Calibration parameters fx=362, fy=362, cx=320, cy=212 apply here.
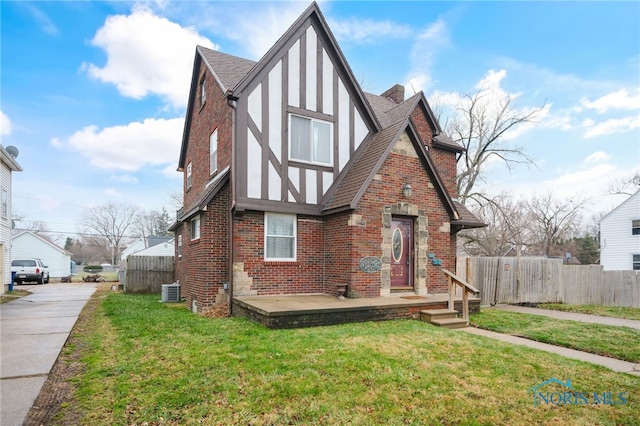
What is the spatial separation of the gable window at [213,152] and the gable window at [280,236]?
297 centimetres

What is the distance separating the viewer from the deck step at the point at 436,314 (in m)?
8.64

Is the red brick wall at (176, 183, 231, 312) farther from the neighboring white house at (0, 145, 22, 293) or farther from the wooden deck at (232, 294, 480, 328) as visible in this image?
the neighboring white house at (0, 145, 22, 293)

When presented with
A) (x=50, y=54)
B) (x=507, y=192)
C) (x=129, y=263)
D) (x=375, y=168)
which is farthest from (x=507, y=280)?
(x=507, y=192)

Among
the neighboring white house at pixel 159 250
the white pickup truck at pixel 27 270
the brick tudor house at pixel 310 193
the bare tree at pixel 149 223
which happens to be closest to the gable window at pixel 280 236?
the brick tudor house at pixel 310 193

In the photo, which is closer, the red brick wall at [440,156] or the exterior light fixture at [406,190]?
the exterior light fixture at [406,190]

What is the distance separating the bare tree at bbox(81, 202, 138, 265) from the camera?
6256 cm

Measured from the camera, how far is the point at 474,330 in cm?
813

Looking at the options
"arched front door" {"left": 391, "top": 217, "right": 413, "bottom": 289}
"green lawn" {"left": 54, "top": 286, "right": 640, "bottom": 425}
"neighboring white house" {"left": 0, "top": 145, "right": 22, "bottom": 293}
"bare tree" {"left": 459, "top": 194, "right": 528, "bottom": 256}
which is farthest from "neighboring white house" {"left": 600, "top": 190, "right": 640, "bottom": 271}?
"neighboring white house" {"left": 0, "top": 145, "right": 22, "bottom": 293}

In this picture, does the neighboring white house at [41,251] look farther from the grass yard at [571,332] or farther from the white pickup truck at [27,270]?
the grass yard at [571,332]

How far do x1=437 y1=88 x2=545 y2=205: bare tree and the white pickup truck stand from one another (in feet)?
102

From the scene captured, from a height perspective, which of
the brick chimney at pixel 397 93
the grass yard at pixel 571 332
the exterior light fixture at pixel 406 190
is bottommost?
the grass yard at pixel 571 332

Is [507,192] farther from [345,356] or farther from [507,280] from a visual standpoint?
[345,356]

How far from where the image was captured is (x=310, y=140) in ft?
35.3

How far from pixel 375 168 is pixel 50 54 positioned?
1076 centimetres
